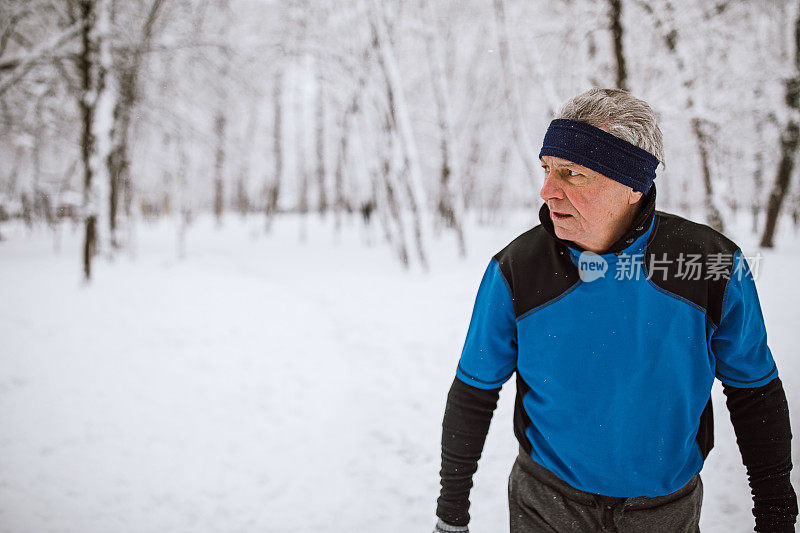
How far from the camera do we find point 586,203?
1271 mm

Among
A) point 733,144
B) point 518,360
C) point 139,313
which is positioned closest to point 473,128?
point 733,144

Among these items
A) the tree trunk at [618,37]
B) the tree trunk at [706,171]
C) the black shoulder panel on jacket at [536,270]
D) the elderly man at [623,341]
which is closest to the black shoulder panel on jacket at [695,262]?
the elderly man at [623,341]

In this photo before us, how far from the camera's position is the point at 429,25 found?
33.1 ft

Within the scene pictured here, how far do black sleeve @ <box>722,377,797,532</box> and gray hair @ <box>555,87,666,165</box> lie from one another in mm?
757

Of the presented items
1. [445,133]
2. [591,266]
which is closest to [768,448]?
[591,266]

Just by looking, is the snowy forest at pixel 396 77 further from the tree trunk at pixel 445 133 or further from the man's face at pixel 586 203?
the man's face at pixel 586 203

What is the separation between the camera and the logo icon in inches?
50.3

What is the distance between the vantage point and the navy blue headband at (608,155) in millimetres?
1233

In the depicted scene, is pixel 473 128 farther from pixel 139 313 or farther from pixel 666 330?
pixel 666 330

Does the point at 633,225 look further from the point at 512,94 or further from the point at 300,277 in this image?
the point at 300,277

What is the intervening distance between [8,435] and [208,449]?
5.94 feet

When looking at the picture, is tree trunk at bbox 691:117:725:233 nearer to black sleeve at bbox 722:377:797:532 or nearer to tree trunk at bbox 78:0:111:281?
black sleeve at bbox 722:377:797:532

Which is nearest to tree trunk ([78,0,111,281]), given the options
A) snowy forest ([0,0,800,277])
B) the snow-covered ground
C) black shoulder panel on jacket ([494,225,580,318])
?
snowy forest ([0,0,800,277])

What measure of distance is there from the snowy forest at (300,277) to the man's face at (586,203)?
2.40 m
